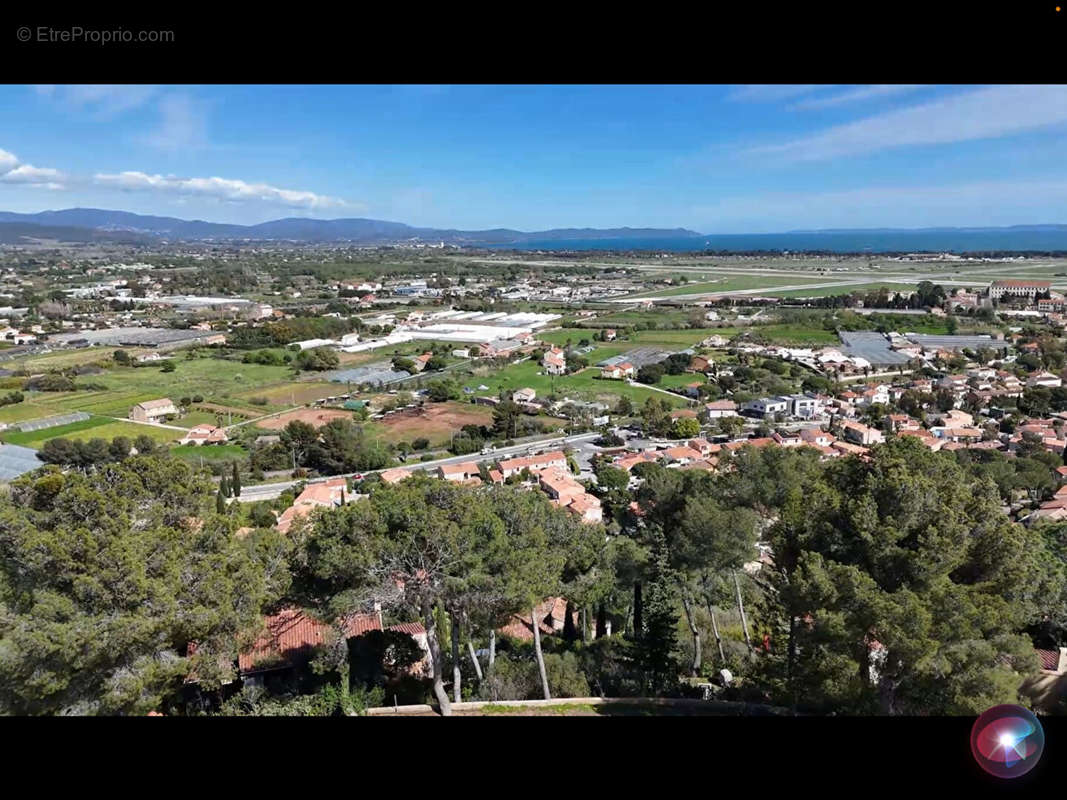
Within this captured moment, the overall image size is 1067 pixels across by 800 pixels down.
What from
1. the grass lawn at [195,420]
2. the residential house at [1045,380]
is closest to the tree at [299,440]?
the grass lawn at [195,420]

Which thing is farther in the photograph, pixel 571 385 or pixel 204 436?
pixel 571 385

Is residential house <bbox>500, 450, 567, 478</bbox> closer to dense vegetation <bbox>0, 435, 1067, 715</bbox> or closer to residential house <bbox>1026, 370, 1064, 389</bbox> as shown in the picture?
dense vegetation <bbox>0, 435, 1067, 715</bbox>

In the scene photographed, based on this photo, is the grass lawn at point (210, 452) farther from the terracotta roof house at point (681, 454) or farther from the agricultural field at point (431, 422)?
the terracotta roof house at point (681, 454)

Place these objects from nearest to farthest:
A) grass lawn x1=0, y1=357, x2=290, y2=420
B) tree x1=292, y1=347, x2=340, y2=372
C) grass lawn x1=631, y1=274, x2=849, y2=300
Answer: grass lawn x1=0, y1=357, x2=290, y2=420 < tree x1=292, y1=347, x2=340, y2=372 < grass lawn x1=631, y1=274, x2=849, y2=300

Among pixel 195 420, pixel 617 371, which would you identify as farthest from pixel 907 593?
pixel 617 371

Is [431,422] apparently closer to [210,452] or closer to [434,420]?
[434,420]

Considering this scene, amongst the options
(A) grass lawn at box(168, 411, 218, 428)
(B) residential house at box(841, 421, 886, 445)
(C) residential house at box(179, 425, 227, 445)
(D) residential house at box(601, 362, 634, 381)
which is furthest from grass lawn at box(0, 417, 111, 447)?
(B) residential house at box(841, 421, 886, 445)

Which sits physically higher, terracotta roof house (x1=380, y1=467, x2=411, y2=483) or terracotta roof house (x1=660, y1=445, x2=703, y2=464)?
terracotta roof house (x1=660, y1=445, x2=703, y2=464)
